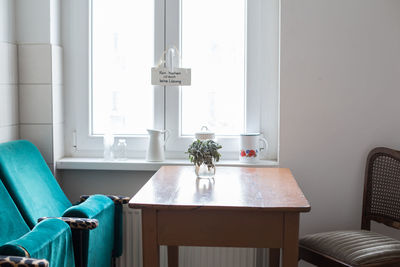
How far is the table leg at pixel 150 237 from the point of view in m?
1.79

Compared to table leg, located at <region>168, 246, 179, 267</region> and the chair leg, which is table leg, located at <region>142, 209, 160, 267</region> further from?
table leg, located at <region>168, 246, 179, 267</region>

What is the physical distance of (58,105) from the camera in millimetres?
2764

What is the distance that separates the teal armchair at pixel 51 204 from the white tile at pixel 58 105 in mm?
293

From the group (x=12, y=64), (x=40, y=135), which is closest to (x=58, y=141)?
(x=40, y=135)

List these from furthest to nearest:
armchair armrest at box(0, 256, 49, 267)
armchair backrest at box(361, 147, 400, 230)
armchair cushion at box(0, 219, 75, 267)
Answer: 1. armchair backrest at box(361, 147, 400, 230)
2. armchair cushion at box(0, 219, 75, 267)
3. armchair armrest at box(0, 256, 49, 267)

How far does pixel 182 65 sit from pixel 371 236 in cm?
138

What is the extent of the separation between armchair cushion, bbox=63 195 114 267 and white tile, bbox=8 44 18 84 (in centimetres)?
85

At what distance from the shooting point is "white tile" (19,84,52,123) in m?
2.66

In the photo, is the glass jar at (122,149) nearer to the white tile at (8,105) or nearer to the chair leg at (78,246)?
the white tile at (8,105)

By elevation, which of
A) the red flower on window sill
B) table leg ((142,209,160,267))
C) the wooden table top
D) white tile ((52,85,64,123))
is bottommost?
table leg ((142,209,160,267))

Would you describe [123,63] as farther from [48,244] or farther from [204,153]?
[48,244]

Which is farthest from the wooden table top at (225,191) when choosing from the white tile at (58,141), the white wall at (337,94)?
the white tile at (58,141)

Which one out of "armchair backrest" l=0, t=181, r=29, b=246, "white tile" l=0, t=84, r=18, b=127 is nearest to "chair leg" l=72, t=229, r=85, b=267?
"armchair backrest" l=0, t=181, r=29, b=246

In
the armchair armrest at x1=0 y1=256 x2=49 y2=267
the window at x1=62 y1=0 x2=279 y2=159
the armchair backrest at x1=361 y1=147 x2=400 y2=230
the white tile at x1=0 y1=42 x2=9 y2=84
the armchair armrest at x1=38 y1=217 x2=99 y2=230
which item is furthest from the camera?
Answer: the window at x1=62 y1=0 x2=279 y2=159
